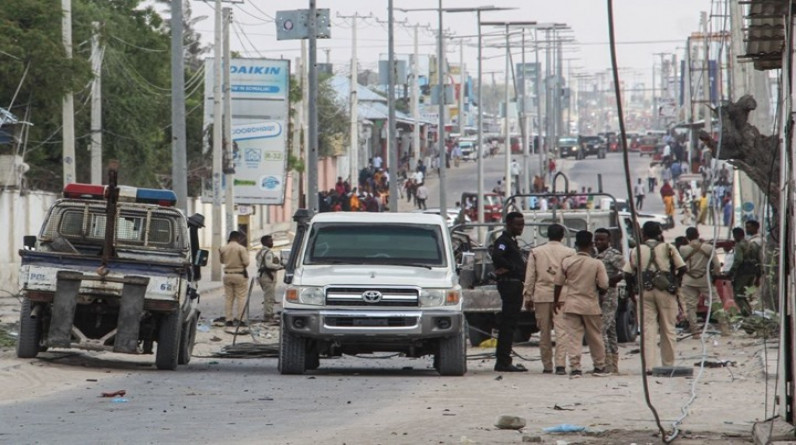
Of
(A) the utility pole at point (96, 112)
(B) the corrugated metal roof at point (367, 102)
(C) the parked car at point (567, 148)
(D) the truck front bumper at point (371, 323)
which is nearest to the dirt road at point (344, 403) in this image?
(D) the truck front bumper at point (371, 323)

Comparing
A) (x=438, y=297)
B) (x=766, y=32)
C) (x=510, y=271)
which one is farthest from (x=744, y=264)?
(x=766, y=32)

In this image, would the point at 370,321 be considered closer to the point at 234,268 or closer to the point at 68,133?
the point at 234,268

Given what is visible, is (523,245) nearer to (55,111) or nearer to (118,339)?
(118,339)

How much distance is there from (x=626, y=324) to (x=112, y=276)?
9598 mm

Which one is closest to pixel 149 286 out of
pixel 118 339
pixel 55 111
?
pixel 118 339

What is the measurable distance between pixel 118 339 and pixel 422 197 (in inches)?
2389

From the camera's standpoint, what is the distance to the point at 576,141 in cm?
12256

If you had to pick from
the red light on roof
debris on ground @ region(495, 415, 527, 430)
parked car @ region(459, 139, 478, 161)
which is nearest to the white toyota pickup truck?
the red light on roof

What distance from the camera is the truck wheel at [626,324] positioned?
2395 centimetres

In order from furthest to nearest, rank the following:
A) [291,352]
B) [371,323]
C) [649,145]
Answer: [649,145] → [291,352] → [371,323]

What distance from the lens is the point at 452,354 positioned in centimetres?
1706

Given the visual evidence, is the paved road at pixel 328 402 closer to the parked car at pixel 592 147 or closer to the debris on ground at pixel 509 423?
the debris on ground at pixel 509 423

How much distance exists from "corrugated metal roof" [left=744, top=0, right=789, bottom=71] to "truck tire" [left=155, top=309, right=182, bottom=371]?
7494 millimetres

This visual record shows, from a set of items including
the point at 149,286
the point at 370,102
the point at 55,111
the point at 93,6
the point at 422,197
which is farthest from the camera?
the point at 370,102
